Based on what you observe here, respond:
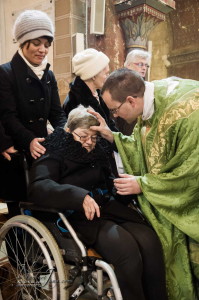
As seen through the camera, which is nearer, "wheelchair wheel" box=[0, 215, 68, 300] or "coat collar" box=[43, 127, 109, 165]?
"wheelchair wheel" box=[0, 215, 68, 300]

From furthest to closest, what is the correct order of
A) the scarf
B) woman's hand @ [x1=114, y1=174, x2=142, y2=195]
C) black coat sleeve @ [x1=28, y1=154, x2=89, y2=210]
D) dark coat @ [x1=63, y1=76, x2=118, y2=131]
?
dark coat @ [x1=63, y1=76, x2=118, y2=131]
the scarf
woman's hand @ [x1=114, y1=174, x2=142, y2=195]
black coat sleeve @ [x1=28, y1=154, x2=89, y2=210]

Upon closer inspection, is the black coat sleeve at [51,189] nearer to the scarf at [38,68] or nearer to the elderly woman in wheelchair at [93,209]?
the elderly woman in wheelchair at [93,209]

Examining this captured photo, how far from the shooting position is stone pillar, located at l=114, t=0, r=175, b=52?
347 centimetres

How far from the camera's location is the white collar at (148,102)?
6.10 ft

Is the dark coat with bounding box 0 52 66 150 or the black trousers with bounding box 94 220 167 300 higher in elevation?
the dark coat with bounding box 0 52 66 150

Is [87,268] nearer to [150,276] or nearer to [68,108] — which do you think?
[150,276]

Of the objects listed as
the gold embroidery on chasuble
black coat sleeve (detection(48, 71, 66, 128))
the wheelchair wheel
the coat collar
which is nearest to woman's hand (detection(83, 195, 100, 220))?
the wheelchair wheel

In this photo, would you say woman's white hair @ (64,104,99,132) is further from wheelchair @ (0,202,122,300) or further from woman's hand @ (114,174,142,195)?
wheelchair @ (0,202,122,300)

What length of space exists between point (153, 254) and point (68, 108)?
1.34 meters

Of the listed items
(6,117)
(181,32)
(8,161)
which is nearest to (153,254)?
(8,161)

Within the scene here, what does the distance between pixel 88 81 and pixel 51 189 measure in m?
1.11

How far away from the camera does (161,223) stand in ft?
5.77

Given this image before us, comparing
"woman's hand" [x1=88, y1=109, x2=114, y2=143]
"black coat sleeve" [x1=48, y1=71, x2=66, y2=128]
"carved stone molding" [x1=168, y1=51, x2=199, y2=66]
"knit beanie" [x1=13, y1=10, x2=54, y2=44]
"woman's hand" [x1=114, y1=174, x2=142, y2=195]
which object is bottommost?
"woman's hand" [x1=114, y1=174, x2=142, y2=195]

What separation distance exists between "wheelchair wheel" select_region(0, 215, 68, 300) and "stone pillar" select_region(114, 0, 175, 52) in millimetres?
2480
